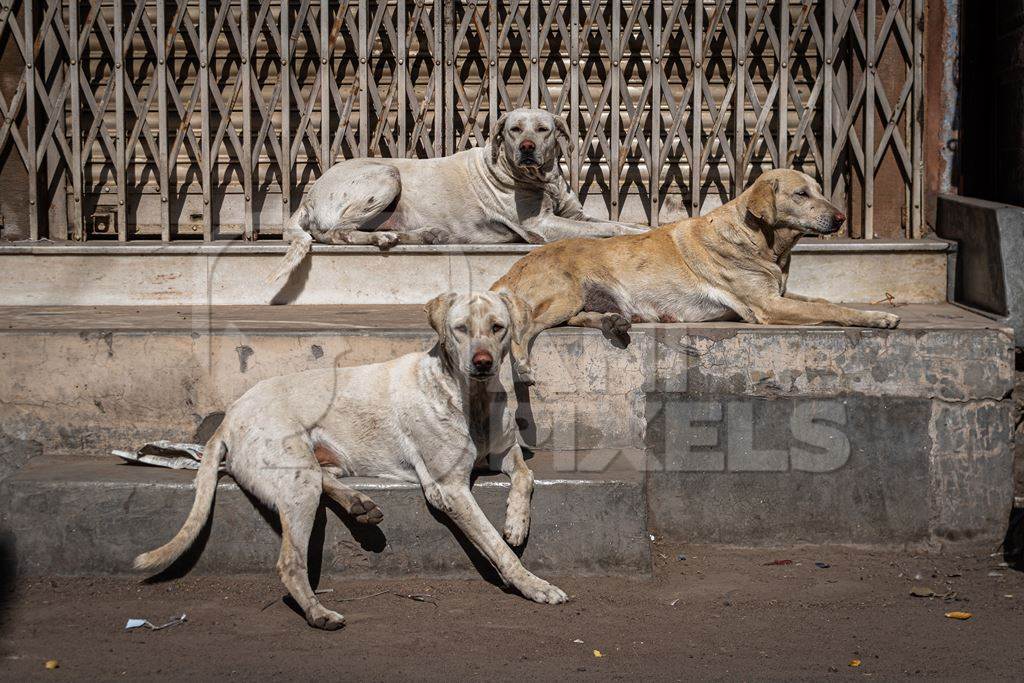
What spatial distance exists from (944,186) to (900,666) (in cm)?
445

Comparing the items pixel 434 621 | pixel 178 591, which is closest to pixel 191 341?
pixel 178 591

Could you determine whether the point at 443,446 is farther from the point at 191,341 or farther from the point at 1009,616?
the point at 1009,616

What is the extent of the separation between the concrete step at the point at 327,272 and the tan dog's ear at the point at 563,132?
101 cm

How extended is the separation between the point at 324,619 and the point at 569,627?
978 mm

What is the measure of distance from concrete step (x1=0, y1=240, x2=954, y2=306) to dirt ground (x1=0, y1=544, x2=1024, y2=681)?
2158mm

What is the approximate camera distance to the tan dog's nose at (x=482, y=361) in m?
4.54

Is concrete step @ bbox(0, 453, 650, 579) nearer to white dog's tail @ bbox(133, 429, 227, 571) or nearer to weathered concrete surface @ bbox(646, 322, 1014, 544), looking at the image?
white dog's tail @ bbox(133, 429, 227, 571)

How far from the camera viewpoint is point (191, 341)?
19.3 ft

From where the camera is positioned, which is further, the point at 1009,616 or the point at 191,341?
the point at 191,341

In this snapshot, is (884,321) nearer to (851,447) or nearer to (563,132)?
(851,447)

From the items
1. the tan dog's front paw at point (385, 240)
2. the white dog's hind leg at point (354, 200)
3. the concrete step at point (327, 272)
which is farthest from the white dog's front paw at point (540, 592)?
the white dog's hind leg at point (354, 200)

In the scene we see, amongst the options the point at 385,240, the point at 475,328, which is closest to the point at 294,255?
the point at 385,240

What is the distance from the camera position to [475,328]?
15.4 ft

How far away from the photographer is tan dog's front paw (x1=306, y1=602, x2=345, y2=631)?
4.50m
